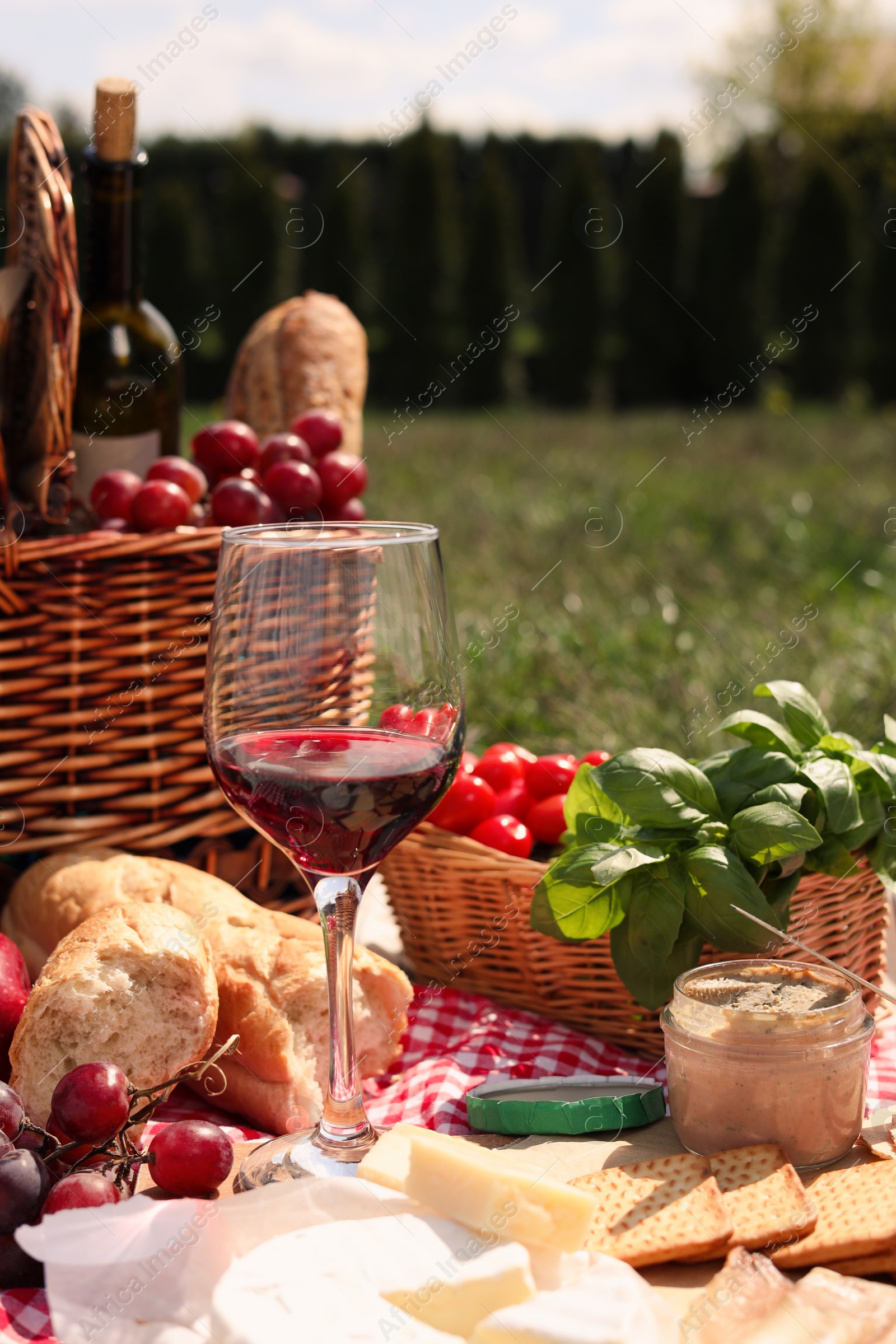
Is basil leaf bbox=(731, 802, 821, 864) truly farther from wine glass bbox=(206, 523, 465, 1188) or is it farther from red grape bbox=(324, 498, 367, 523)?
red grape bbox=(324, 498, 367, 523)

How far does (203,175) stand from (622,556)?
14226 millimetres

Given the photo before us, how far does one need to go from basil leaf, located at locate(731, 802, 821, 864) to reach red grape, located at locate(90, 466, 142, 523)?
1.01 m

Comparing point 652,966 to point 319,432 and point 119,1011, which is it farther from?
point 319,432

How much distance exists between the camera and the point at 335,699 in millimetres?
1172

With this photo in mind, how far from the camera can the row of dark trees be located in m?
14.3

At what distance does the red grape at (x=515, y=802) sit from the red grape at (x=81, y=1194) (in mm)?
951

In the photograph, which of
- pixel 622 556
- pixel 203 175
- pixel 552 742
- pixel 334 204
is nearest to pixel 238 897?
pixel 552 742

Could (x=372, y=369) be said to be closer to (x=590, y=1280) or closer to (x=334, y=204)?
(x=334, y=204)

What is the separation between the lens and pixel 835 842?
1.58 m

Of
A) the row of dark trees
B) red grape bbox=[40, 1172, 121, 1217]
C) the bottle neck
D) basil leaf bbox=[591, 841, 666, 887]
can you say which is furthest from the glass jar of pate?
the row of dark trees

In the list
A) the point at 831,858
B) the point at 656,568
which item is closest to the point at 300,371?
the point at 831,858

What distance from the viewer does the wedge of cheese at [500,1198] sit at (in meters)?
1.03

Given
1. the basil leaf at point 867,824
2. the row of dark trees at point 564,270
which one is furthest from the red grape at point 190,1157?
the row of dark trees at point 564,270

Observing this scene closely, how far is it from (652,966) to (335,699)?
1.86 ft
